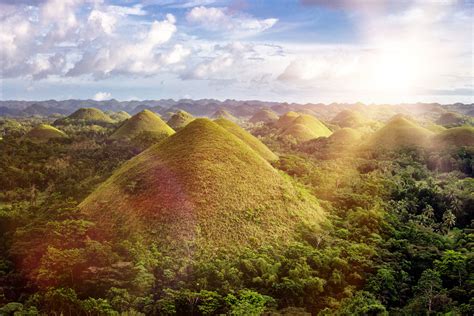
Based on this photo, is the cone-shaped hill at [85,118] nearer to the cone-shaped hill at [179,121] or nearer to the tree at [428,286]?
the cone-shaped hill at [179,121]

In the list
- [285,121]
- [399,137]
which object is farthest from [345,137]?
[285,121]

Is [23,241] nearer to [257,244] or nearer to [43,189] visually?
[257,244]

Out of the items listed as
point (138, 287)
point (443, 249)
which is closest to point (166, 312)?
point (138, 287)

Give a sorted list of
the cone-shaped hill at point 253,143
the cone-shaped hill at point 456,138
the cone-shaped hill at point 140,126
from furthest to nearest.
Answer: the cone-shaped hill at point 140,126 < the cone-shaped hill at point 456,138 < the cone-shaped hill at point 253,143

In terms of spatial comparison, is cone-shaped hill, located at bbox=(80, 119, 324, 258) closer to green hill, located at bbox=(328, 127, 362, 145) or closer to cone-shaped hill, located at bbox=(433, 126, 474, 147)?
cone-shaped hill, located at bbox=(433, 126, 474, 147)

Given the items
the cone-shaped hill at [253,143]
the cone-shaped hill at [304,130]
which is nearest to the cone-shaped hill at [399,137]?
the cone-shaped hill at [304,130]

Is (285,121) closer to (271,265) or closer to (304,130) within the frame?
(304,130)
